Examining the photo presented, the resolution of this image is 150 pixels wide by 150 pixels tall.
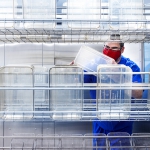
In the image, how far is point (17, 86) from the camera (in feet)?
4.37

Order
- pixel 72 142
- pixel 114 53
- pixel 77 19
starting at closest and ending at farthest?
pixel 77 19, pixel 72 142, pixel 114 53

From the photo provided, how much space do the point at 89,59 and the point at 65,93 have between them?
21 centimetres

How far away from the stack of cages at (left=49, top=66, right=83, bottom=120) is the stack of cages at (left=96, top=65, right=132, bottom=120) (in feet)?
0.34

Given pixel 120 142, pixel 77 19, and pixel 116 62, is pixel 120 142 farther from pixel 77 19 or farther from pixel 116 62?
pixel 77 19

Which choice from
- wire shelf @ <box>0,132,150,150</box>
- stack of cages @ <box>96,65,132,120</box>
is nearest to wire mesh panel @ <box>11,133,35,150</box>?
wire shelf @ <box>0,132,150,150</box>

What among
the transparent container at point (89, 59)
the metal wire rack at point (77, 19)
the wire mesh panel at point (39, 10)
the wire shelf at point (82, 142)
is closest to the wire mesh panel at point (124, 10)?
the metal wire rack at point (77, 19)

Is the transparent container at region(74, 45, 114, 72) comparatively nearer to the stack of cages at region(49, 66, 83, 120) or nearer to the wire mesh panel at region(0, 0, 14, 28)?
the stack of cages at region(49, 66, 83, 120)

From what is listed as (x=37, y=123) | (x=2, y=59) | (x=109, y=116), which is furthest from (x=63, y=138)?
(x=2, y=59)

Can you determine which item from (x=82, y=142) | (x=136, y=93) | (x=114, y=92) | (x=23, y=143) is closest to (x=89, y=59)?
(x=114, y=92)

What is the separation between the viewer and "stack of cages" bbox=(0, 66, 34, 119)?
1341 millimetres

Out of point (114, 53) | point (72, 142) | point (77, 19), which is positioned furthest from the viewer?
point (114, 53)

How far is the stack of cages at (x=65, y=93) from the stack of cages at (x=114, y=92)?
0.34 feet

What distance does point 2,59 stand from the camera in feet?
7.59

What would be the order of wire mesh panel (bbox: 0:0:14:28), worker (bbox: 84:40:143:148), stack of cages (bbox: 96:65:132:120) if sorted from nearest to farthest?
stack of cages (bbox: 96:65:132:120), wire mesh panel (bbox: 0:0:14:28), worker (bbox: 84:40:143:148)
